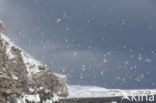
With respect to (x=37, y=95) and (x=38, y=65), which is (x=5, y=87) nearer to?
(x=37, y=95)

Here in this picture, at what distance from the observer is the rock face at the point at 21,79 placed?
350 feet

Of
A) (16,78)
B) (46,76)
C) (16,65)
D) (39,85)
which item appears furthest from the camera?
(46,76)

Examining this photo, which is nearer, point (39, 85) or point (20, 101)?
point (20, 101)

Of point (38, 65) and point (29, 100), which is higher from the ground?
point (38, 65)

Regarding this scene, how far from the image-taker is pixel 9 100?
107 m

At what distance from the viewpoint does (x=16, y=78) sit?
13375cm

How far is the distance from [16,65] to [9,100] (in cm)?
3712

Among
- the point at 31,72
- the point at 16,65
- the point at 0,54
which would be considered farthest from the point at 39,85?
the point at 0,54

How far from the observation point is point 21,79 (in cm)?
14112

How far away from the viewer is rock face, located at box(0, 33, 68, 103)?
350ft

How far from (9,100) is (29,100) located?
31.5 m

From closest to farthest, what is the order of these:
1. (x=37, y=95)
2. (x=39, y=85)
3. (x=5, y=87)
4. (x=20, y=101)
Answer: (x=5, y=87) → (x=20, y=101) → (x=37, y=95) → (x=39, y=85)

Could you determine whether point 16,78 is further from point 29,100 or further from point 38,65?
point 38,65

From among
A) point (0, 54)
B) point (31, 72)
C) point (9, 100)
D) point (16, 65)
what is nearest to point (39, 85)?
point (31, 72)
